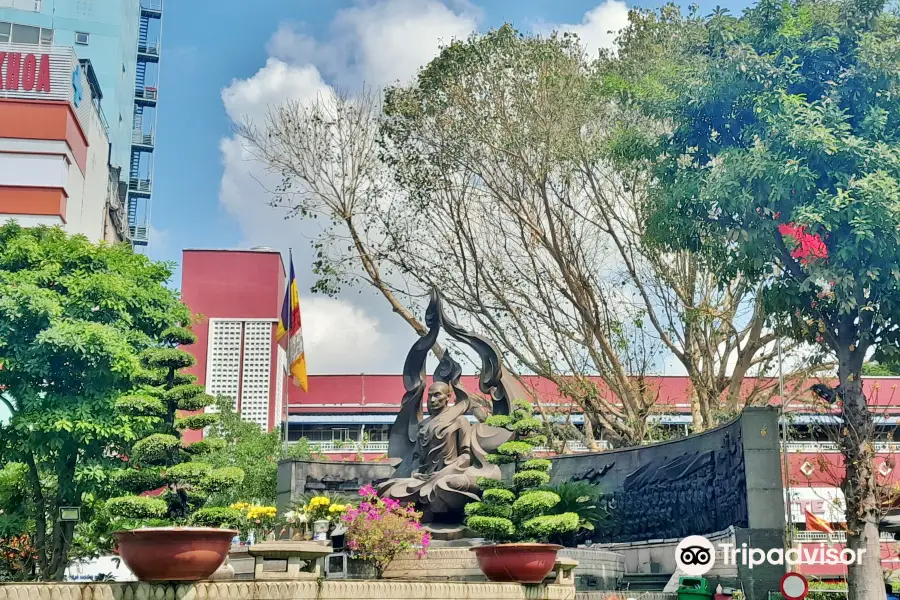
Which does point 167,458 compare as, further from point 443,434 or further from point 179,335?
point 443,434

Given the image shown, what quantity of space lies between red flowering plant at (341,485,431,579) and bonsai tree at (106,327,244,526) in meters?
2.04

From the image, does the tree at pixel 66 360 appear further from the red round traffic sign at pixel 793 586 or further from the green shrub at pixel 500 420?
the red round traffic sign at pixel 793 586

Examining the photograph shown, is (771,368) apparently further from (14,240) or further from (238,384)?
(238,384)

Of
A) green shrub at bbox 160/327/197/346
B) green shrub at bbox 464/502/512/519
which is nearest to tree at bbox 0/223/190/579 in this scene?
green shrub at bbox 160/327/197/346

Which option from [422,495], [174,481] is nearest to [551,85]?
[422,495]

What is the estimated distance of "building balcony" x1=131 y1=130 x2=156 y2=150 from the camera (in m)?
36.6

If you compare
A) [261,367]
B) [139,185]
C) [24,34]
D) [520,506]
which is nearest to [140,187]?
[139,185]

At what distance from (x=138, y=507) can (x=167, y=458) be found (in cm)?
89

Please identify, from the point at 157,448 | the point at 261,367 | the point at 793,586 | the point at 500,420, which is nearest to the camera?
the point at 793,586

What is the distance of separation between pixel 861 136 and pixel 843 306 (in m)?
1.95

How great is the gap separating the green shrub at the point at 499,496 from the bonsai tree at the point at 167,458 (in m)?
3.18

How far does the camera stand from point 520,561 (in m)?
7.06

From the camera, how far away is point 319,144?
55.5 ft

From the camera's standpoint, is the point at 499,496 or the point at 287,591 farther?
the point at 499,496
